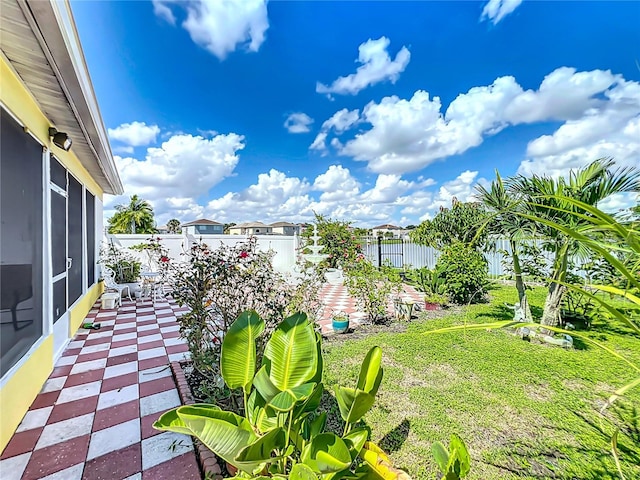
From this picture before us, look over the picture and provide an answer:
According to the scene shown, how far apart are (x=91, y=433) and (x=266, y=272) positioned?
204 cm

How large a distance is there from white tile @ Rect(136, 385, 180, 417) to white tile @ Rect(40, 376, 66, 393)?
1.09 meters

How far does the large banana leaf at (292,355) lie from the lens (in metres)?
1.34

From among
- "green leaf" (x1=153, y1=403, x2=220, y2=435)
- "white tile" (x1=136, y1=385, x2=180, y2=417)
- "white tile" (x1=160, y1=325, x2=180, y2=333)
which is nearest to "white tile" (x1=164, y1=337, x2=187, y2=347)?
"white tile" (x1=160, y1=325, x2=180, y2=333)

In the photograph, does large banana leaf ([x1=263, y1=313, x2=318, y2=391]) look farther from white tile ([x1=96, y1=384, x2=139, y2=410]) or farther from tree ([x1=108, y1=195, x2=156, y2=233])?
tree ([x1=108, y1=195, x2=156, y2=233])

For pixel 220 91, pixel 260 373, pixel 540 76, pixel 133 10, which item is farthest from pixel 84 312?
pixel 540 76

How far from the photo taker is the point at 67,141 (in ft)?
12.1

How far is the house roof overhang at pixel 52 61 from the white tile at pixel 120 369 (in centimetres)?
312

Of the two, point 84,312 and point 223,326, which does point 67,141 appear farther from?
point 84,312

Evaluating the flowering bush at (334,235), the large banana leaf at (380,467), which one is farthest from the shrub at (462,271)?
the large banana leaf at (380,467)

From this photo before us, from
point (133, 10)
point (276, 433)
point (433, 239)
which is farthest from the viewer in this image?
point (433, 239)

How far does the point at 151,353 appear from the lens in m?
4.02

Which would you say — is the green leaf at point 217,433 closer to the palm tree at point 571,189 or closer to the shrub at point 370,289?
the palm tree at point 571,189

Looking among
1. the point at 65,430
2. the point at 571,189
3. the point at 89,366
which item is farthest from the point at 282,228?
the point at 65,430

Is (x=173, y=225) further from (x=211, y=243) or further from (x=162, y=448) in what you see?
(x=162, y=448)
